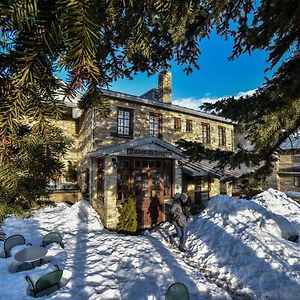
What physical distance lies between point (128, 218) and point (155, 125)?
21.2 feet

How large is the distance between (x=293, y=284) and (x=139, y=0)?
7913 millimetres

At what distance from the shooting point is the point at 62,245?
8375 millimetres

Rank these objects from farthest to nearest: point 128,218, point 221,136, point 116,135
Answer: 1. point 221,136
2. point 116,135
3. point 128,218

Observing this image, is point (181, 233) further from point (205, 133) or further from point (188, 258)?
point (205, 133)

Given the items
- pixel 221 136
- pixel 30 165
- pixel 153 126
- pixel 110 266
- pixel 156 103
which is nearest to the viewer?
pixel 30 165

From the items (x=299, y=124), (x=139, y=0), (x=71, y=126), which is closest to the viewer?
(x=139, y=0)

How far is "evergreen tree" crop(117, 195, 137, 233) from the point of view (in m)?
11.2

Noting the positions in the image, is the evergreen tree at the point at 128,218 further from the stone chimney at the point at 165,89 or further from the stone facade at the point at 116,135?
the stone chimney at the point at 165,89

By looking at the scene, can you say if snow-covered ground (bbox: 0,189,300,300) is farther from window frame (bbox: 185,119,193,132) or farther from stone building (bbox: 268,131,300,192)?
stone building (bbox: 268,131,300,192)

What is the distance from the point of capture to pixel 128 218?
11289mm

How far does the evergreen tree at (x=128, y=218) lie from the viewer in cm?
1117

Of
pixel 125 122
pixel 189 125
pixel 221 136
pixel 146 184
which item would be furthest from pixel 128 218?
pixel 221 136

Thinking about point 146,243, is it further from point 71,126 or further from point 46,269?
point 71,126

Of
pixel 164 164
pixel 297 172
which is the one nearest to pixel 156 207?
pixel 164 164
